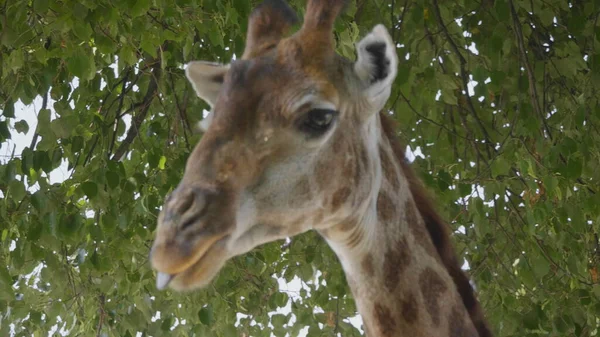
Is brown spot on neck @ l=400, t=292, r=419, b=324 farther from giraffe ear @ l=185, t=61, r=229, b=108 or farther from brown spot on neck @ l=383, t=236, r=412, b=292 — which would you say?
giraffe ear @ l=185, t=61, r=229, b=108

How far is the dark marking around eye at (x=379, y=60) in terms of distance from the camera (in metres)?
2.43

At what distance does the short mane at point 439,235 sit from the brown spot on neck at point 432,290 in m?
0.11

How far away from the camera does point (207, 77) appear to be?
2.62 metres

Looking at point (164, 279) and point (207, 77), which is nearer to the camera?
point (164, 279)

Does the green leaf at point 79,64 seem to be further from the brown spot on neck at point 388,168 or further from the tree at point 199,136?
the brown spot on neck at point 388,168

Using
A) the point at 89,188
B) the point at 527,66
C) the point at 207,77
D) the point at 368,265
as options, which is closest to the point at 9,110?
the point at 89,188

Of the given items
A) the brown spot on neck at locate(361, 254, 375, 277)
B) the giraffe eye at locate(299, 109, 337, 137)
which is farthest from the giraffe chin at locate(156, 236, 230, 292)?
the brown spot on neck at locate(361, 254, 375, 277)

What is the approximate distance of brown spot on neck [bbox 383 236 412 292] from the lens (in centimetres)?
251

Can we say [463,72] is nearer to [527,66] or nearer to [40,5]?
[527,66]

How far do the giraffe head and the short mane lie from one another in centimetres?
19

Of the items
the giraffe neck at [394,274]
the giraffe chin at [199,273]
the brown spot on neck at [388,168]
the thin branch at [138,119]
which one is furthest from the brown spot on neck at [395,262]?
the thin branch at [138,119]

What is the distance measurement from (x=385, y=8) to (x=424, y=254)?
2342mm

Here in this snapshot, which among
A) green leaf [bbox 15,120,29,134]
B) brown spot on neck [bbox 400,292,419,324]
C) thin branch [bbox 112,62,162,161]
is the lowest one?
brown spot on neck [bbox 400,292,419,324]

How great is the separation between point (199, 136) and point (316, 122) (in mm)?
2131
